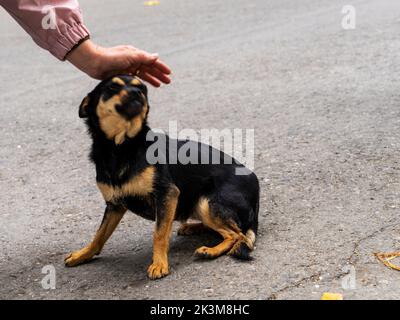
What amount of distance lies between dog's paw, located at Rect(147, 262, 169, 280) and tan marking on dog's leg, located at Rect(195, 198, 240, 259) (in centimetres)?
20

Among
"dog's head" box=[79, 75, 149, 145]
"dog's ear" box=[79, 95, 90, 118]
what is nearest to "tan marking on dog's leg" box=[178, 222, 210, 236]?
"dog's head" box=[79, 75, 149, 145]

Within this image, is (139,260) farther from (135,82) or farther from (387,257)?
(387,257)

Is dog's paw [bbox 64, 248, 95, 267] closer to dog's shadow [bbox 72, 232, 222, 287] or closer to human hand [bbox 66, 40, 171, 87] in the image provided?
dog's shadow [bbox 72, 232, 222, 287]

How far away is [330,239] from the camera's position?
351 cm

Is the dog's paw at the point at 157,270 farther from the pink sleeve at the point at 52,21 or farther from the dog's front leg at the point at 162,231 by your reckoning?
the pink sleeve at the point at 52,21

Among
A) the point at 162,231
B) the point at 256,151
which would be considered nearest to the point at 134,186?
the point at 162,231

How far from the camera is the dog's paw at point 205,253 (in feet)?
11.0

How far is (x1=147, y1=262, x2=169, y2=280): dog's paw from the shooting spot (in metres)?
3.25

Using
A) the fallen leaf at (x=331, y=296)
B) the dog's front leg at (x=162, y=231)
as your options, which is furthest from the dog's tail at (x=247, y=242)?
the fallen leaf at (x=331, y=296)

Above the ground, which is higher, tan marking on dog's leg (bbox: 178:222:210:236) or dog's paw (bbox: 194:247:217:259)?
dog's paw (bbox: 194:247:217:259)

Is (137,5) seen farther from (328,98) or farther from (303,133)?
(303,133)

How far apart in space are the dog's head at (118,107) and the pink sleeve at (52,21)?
27 cm
